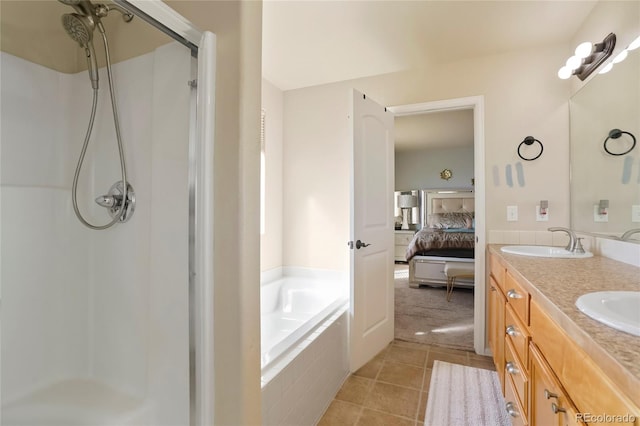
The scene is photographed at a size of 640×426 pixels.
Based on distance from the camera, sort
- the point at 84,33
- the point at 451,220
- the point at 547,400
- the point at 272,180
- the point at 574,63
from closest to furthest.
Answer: the point at 547,400 → the point at 84,33 → the point at 574,63 → the point at 272,180 → the point at 451,220

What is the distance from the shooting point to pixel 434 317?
3.24 m

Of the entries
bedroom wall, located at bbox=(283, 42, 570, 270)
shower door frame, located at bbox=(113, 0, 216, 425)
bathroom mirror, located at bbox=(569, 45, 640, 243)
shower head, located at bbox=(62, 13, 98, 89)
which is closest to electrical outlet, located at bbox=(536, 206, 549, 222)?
bedroom wall, located at bbox=(283, 42, 570, 270)

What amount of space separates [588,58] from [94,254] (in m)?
3.06

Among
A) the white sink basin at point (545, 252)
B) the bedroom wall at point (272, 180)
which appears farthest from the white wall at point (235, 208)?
the bedroom wall at point (272, 180)

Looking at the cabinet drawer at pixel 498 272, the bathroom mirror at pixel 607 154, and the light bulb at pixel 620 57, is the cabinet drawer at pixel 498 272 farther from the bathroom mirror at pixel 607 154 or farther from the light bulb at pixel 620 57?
the light bulb at pixel 620 57

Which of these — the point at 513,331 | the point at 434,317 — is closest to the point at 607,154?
the point at 513,331

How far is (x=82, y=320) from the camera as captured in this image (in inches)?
59.3

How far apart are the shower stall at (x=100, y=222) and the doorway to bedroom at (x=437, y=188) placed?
6.81 feet

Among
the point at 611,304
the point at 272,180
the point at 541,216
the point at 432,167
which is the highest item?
the point at 432,167

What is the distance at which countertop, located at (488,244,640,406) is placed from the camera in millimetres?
529

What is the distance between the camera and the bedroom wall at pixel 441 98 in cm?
225

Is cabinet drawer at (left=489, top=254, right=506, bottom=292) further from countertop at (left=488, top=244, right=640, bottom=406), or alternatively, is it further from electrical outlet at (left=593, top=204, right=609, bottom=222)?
electrical outlet at (left=593, top=204, right=609, bottom=222)

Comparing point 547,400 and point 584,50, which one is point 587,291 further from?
point 584,50

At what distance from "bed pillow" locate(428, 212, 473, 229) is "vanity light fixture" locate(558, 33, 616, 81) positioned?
4190 mm
